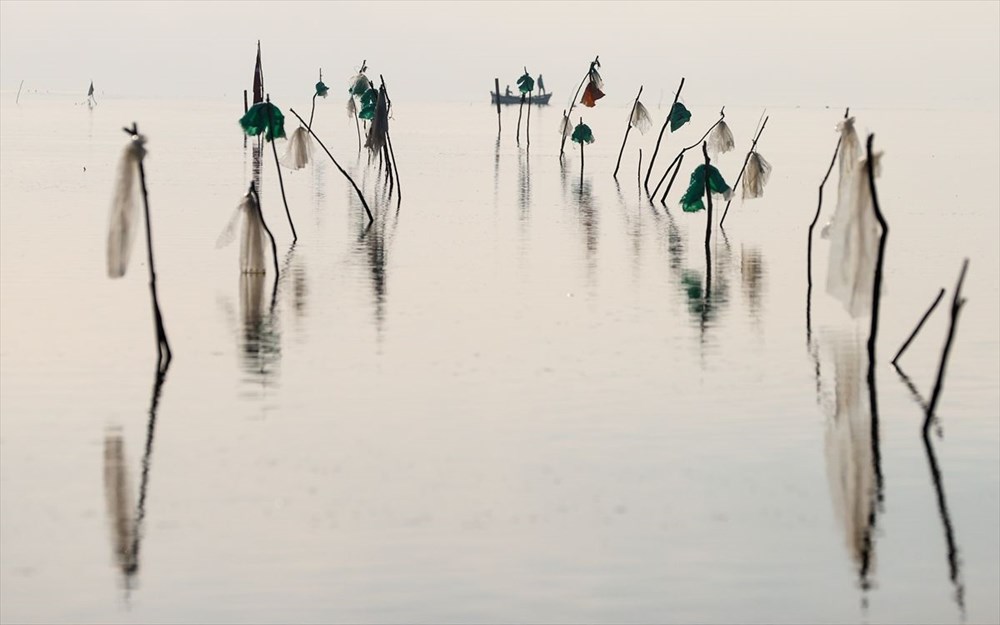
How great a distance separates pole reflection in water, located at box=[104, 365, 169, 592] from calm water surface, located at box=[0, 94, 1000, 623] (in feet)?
0.13

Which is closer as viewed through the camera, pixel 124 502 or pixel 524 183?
pixel 124 502

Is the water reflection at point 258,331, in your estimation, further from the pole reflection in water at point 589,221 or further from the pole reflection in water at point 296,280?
the pole reflection in water at point 589,221

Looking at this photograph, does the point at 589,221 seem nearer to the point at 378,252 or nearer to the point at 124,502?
the point at 378,252

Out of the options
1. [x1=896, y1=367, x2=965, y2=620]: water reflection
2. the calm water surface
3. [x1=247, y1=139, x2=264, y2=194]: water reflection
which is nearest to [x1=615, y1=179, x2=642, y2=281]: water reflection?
the calm water surface

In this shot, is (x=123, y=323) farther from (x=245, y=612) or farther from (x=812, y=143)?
(x=812, y=143)

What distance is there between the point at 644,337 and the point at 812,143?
313ft

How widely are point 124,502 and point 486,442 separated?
386 cm

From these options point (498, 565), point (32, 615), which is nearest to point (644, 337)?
point (498, 565)

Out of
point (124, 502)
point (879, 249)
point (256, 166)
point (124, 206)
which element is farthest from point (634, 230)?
point (256, 166)

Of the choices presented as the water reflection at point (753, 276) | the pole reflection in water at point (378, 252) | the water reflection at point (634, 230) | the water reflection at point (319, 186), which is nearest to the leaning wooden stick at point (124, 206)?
the pole reflection in water at point (378, 252)

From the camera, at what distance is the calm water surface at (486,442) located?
12.7m

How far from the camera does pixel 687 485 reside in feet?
51.6

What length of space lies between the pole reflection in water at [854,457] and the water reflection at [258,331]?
6.28 metres

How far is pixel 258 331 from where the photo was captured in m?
24.4
